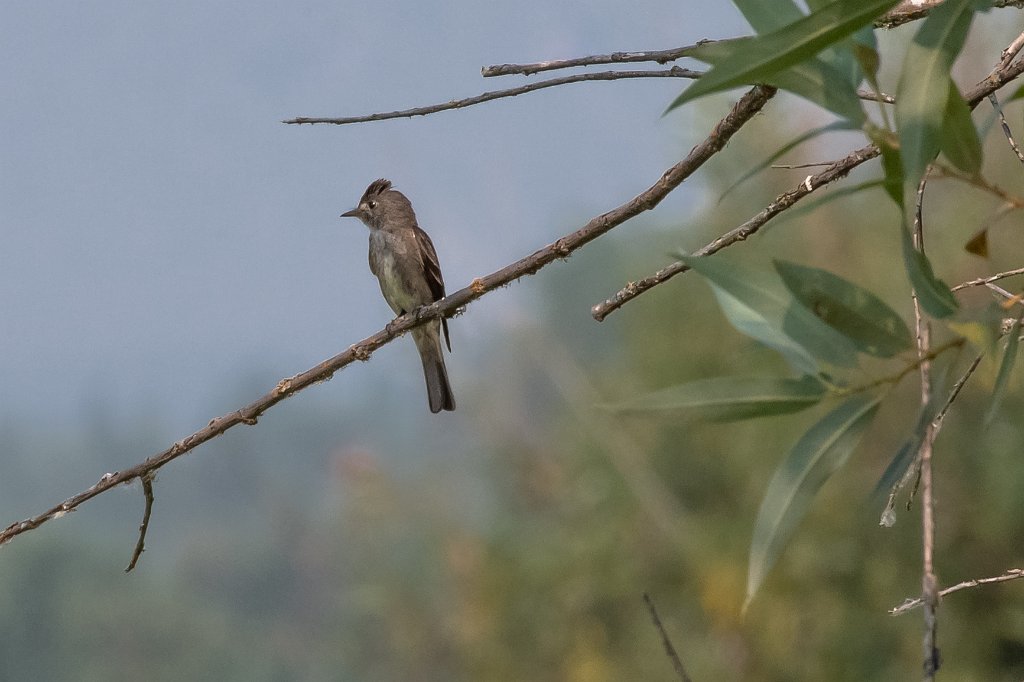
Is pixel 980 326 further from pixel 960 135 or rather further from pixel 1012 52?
pixel 1012 52

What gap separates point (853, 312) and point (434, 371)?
4241 millimetres

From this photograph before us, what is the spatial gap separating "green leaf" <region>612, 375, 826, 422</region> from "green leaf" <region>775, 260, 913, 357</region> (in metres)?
0.07

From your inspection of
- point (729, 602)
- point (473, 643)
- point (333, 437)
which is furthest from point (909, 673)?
point (333, 437)

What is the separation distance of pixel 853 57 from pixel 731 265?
0.27 meters

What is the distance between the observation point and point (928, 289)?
140 centimetres

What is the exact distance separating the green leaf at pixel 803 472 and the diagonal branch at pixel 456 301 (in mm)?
621

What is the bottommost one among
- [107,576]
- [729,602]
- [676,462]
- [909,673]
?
[909,673]

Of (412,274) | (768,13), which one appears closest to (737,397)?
(768,13)

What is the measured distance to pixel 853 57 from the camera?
1.49m

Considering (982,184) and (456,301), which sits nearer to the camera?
(982,184)

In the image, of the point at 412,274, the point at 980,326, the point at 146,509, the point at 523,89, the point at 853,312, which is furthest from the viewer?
the point at 412,274

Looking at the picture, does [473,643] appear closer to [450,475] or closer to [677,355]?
[677,355]

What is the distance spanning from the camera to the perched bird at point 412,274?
5.57 meters

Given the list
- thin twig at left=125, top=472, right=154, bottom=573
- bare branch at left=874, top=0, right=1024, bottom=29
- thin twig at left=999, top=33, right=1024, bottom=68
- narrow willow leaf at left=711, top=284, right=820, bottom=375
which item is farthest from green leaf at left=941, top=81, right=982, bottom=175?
thin twig at left=125, top=472, right=154, bottom=573
